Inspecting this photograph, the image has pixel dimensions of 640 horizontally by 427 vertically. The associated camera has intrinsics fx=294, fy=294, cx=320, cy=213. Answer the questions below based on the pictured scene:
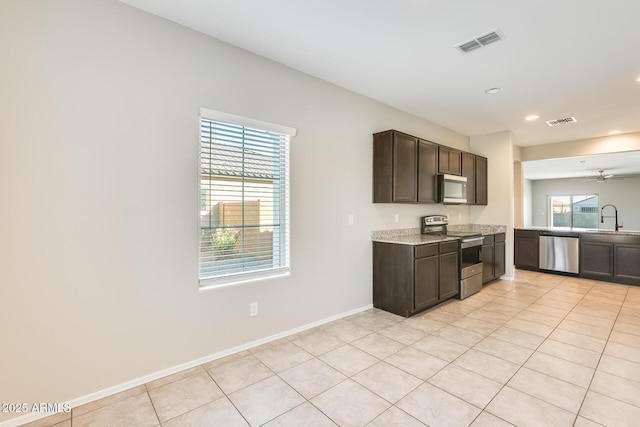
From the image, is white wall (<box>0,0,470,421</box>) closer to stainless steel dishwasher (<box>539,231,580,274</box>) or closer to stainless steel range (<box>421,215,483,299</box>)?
stainless steel range (<box>421,215,483,299</box>)

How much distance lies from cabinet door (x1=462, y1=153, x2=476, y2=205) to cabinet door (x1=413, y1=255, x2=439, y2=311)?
199cm

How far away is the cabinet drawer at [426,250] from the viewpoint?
134 inches

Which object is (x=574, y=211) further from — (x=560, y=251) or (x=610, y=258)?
(x=610, y=258)

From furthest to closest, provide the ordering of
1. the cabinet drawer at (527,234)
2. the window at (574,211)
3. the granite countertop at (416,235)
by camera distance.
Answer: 1. the window at (574,211)
2. the cabinet drawer at (527,234)
3. the granite countertop at (416,235)

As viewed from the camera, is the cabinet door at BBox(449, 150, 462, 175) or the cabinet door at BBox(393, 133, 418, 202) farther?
the cabinet door at BBox(449, 150, 462, 175)

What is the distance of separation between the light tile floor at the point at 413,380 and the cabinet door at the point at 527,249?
107 inches

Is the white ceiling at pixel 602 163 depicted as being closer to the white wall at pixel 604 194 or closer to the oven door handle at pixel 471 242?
the white wall at pixel 604 194

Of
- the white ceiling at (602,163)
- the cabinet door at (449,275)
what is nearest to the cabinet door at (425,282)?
the cabinet door at (449,275)

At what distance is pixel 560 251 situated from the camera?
5.67 m

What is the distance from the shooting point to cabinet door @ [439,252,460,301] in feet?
12.5

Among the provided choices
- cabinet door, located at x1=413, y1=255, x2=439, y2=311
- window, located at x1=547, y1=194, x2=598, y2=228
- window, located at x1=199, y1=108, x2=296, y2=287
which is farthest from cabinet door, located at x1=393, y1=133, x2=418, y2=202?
window, located at x1=547, y1=194, x2=598, y2=228

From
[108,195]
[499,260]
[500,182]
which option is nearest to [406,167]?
[500,182]

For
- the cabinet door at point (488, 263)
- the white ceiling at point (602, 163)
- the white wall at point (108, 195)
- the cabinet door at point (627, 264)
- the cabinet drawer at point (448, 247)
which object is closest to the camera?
the white wall at point (108, 195)

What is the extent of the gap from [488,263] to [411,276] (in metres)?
2.34
